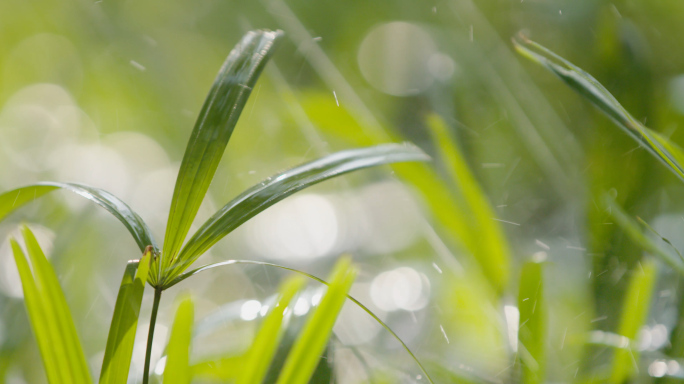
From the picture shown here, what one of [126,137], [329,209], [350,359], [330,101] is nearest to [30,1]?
[126,137]

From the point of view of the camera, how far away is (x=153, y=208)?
0.75 meters

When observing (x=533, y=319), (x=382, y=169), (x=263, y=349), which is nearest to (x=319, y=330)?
(x=263, y=349)

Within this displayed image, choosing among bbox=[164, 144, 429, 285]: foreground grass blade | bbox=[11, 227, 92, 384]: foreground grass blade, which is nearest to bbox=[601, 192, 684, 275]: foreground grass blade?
bbox=[164, 144, 429, 285]: foreground grass blade

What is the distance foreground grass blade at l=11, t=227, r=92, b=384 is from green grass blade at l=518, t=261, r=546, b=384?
0.73 ft

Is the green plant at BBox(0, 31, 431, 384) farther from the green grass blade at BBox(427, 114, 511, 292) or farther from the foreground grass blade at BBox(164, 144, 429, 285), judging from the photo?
the green grass blade at BBox(427, 114, 511, 292)

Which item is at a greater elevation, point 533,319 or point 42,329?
point 42,329

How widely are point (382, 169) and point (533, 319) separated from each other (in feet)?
1.26

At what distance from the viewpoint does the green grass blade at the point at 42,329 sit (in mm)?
193

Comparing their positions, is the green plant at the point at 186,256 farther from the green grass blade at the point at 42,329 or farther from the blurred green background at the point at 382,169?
the blurred green background at the point at 382,169

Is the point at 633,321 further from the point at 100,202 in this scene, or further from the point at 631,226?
the point at 100,202

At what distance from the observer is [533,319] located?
274 mm

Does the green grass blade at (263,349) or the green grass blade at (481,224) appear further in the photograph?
the green grass blade at (481,224)

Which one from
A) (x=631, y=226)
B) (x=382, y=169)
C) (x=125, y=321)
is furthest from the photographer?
(x=382, y=169)

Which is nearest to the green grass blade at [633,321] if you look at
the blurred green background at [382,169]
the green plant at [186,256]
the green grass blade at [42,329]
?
the blurred green background at [382,169]
